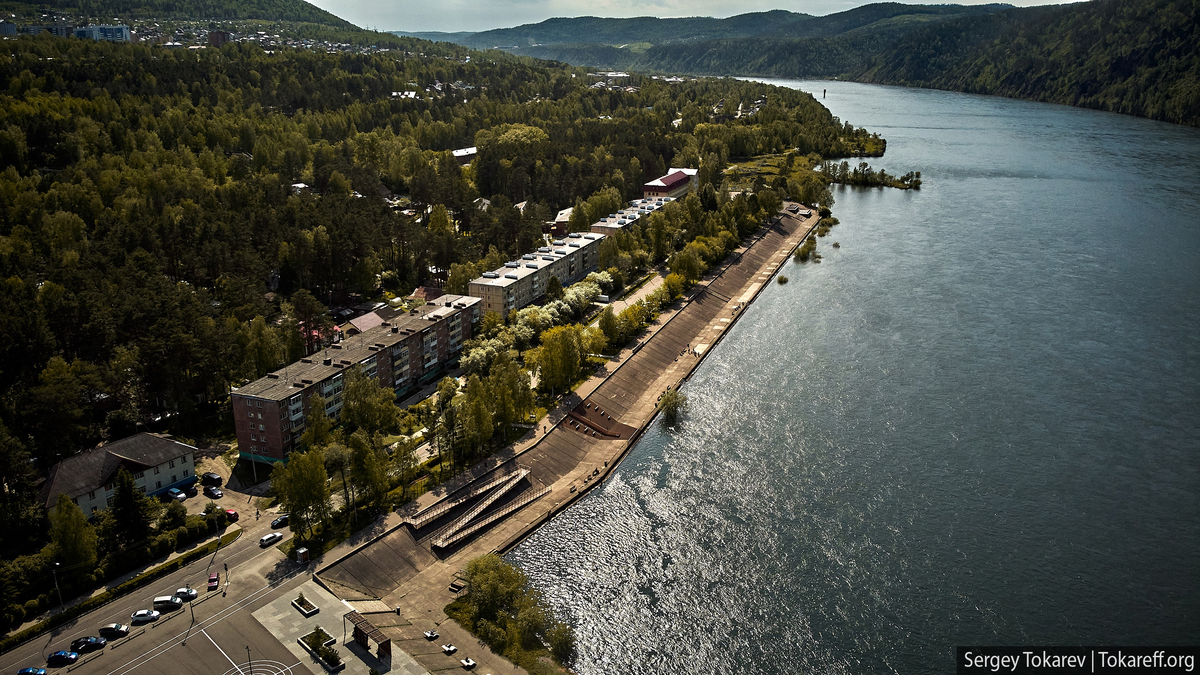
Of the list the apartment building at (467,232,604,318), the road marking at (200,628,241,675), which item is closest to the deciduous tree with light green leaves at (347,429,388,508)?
the road marking at (200,628,241,675)

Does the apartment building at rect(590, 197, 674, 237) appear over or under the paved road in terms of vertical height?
over

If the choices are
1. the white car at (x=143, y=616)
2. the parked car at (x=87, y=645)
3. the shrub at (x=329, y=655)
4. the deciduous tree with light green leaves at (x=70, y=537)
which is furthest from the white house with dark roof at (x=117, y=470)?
the shrub at (x=329, y=655)

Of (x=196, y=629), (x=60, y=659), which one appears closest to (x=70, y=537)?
(x=60, y=659)

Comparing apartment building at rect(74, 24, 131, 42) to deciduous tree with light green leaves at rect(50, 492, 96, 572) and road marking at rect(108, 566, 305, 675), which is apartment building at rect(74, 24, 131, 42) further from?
road marking at rect(108, 566, 305, 675)

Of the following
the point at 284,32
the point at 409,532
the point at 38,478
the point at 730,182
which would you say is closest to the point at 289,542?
the point at 409,532

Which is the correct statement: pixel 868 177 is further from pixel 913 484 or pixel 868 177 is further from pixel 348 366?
pixel 348 366

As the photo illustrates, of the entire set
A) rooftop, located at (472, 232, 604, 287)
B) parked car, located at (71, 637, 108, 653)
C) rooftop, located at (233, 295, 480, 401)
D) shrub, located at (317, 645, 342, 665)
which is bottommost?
parked car, located at (71, 637, 108, 653)

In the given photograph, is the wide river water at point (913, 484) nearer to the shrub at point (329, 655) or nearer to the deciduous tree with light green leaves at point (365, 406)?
the shrub at point (329, 655)
